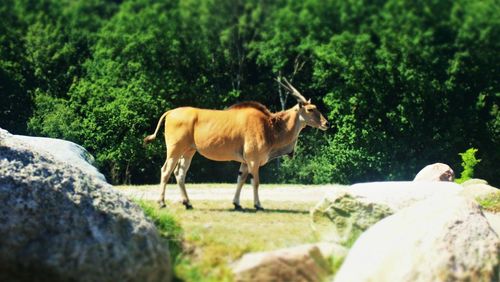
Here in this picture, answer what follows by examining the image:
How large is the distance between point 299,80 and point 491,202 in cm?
1807

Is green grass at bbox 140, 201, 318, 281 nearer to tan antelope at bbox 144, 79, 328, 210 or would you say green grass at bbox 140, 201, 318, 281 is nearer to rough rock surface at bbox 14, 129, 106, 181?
tan antelope at bbox 144, 79, 328, 210

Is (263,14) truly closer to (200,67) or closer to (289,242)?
(200,67)

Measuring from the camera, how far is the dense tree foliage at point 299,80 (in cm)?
2775

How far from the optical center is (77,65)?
1297 inches

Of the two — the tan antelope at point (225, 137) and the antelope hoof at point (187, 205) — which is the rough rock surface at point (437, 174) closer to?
the tan antelope at point (225, 137)

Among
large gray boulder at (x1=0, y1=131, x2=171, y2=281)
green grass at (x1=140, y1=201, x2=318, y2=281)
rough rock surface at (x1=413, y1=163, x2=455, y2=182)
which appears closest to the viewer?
large gray boulder at (x1=0, y1=131, x2=171, y2=281)

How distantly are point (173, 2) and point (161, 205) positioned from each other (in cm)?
2173

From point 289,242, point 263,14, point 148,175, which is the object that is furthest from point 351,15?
point 289,242

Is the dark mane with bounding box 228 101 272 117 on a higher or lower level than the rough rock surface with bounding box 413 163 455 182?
higher

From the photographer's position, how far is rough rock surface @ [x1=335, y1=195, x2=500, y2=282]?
8.81 metres

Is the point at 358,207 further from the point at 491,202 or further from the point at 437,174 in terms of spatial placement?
the point at 437,174

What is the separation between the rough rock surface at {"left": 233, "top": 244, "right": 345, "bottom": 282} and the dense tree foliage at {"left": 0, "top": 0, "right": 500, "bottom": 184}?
17668 millimetres

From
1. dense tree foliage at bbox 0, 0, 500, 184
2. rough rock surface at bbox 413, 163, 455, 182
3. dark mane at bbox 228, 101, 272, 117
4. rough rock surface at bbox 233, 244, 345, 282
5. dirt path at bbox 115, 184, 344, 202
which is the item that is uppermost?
dense tree foliage at bbox 0, 0, 500, 184

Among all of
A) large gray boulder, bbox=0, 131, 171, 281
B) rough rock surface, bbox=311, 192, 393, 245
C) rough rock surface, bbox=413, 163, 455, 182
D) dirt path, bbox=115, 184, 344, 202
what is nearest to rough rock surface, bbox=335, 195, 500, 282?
rough rock surface, bbox=311, 192, 393, 245
